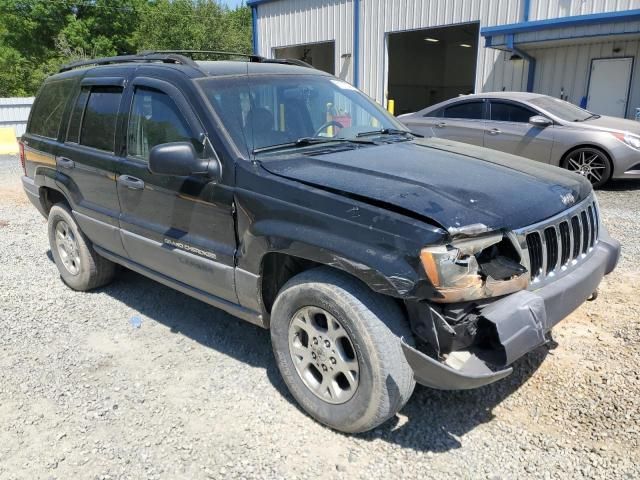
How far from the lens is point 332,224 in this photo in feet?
8.56

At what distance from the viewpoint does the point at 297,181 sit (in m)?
2.85

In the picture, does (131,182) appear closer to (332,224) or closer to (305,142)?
(305,142)

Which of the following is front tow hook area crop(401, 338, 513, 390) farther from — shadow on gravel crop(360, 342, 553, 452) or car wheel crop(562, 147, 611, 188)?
car wheel crop(562, 147, 611, 188)

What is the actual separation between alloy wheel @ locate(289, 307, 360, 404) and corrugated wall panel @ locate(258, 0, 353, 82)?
15.8m

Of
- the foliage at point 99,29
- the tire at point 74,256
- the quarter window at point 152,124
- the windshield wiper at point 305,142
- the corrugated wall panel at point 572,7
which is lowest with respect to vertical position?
the tire at point 74,256

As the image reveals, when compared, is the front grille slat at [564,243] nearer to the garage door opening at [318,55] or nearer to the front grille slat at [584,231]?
the front grille slat at [584,231]

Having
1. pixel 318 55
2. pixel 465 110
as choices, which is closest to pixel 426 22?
pixel 465 110

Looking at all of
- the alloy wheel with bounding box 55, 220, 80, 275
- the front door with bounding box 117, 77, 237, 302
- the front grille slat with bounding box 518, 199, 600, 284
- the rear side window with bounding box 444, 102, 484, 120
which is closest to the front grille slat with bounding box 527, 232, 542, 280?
the front grille slat with bounding box 518, 199, 600, 284

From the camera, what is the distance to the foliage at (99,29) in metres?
40.2

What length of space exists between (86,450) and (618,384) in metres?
3.08

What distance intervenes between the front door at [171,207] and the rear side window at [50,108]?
1284mm

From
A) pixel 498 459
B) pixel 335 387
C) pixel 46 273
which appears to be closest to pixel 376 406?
pixel 335 387

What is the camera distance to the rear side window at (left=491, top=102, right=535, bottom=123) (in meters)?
9.04

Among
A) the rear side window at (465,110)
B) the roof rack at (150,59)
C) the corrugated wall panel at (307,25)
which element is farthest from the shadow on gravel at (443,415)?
the corrugated wall panel at (307,25)
